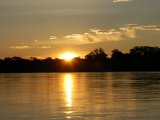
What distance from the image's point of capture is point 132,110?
28906mm

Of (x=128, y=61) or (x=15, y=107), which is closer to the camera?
(x=15, y=107)

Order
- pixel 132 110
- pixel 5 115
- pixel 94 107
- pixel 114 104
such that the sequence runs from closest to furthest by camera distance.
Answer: pixel 5 115
pixel 132 110
pixel 94 107
pixel 114 104

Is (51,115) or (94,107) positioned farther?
(94,107)

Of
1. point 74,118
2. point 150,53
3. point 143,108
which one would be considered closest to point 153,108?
point 143,108

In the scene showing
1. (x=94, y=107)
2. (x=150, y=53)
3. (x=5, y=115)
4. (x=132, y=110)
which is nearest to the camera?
(x=5, y=115)

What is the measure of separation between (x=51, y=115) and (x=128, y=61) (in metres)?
155

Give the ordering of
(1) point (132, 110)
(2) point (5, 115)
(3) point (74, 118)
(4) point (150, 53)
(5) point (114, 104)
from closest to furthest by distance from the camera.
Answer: (3) point (74, 118)
(2) point (5, 115)
(1) point (132, 110)
(5) point (114, 104)
(4) point (150, 53)

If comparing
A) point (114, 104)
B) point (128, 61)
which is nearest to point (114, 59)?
point (128, 61)

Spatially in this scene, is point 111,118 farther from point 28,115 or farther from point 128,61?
point 128,61

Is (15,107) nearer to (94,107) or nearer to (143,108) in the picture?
(94,107)

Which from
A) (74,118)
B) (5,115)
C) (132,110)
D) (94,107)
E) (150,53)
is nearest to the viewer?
(74,118)

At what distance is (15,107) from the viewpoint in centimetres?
3167

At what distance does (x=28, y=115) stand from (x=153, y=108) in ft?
27.0

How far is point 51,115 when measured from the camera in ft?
89.0
